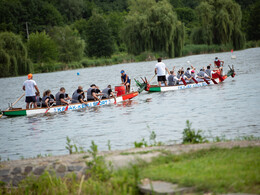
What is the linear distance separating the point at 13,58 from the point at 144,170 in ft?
152

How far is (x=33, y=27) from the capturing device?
9744 centimetres

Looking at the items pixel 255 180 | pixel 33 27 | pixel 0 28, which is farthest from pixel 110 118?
pixel 33 27

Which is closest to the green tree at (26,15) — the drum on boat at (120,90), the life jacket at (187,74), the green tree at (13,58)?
the green tree at (13,58)

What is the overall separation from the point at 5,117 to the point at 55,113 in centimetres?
277

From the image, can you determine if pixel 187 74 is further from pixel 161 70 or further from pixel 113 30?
pixel 113 30

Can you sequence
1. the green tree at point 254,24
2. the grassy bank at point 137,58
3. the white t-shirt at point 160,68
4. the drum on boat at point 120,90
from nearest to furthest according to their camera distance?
the drum on boat at point 120,90, the white t-shirt at point 160,68, the grassy bank at point 137,58, the green tree at point 254,24

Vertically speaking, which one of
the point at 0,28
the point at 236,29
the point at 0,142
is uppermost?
the point at 0,28

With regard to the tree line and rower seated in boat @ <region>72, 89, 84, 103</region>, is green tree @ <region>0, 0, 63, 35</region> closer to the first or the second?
the tree line

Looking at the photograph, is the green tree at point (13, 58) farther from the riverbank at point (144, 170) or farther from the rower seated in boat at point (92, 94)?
the riverbank at point (144, 170)

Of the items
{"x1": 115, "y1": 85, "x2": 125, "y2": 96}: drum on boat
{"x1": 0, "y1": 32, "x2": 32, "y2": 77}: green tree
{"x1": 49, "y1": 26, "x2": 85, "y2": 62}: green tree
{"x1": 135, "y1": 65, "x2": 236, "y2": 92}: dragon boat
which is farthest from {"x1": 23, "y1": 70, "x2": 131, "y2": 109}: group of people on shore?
{"x1": 49, "y1": 26, "x2": 85, "y2": 62}: green tree

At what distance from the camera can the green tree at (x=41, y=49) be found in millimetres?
71438

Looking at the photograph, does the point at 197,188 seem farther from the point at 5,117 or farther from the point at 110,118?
the point at 5,117

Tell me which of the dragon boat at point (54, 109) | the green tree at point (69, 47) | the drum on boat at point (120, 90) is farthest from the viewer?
the green tree at point (69, 47)

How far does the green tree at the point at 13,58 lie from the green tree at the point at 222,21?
24.7m
